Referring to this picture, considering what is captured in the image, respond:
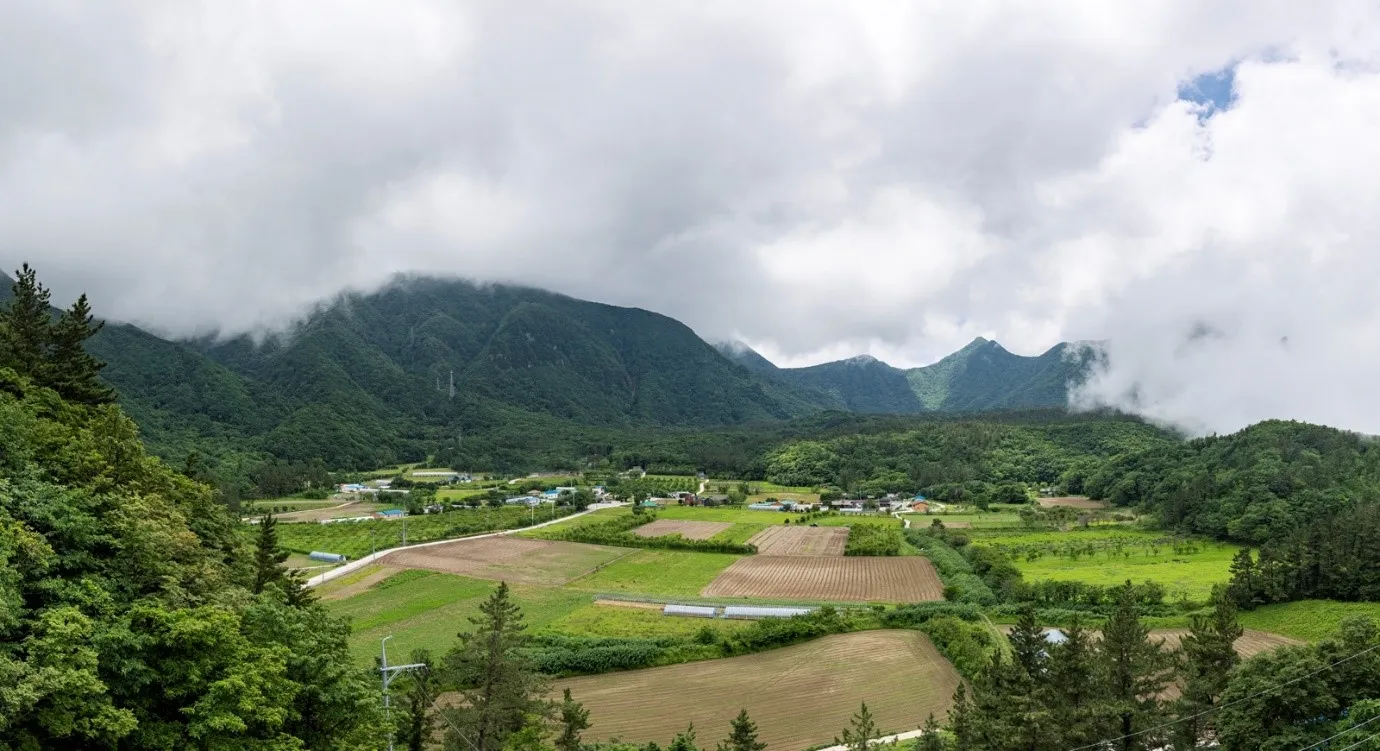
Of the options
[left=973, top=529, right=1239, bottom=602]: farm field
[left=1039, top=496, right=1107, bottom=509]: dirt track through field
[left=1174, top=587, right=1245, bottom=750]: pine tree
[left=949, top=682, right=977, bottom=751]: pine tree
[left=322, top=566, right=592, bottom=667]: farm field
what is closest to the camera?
[left=949, top=682, right=977, bottom=751]: pine tree

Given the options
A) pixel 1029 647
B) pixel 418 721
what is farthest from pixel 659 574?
pixel 1029 647

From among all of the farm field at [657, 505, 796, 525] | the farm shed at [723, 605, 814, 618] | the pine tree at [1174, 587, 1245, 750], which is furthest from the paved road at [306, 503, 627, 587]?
the pine tree at [1174, 587, 1245, 750]

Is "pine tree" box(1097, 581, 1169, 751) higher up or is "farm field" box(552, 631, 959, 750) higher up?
"pine tree" box(1097, 581, 1169, 751)

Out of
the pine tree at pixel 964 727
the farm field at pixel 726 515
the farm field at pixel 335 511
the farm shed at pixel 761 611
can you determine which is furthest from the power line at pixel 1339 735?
the farm field at pixel 335 511

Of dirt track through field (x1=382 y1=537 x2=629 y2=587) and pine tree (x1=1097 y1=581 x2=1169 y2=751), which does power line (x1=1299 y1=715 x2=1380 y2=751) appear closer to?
pine tree (x1=1097 y1=581 x2=1169 y2=751)

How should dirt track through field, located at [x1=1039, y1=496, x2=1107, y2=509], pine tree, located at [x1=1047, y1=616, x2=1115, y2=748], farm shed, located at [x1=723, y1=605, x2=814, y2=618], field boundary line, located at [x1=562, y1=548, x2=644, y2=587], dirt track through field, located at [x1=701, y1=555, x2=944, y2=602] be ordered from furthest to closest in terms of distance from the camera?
dirt track through field, located at [x1=1039, y1=496, x2=1107, y2=509]
field boundary line, located at [x1=562, y1=548, x2=644, y2=587]
dirt track through field, located at [x1=701, y1=555, x2=944, y2=602]
farm shed, located at [x1=723, y1=605, x2=814, y2=618]
pine tree, located at [x1=1047, y1=616, x2=1115, y2=748]

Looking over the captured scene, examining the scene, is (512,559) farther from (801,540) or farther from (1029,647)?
(1029,647)

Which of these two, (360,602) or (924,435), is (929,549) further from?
(924,435)
